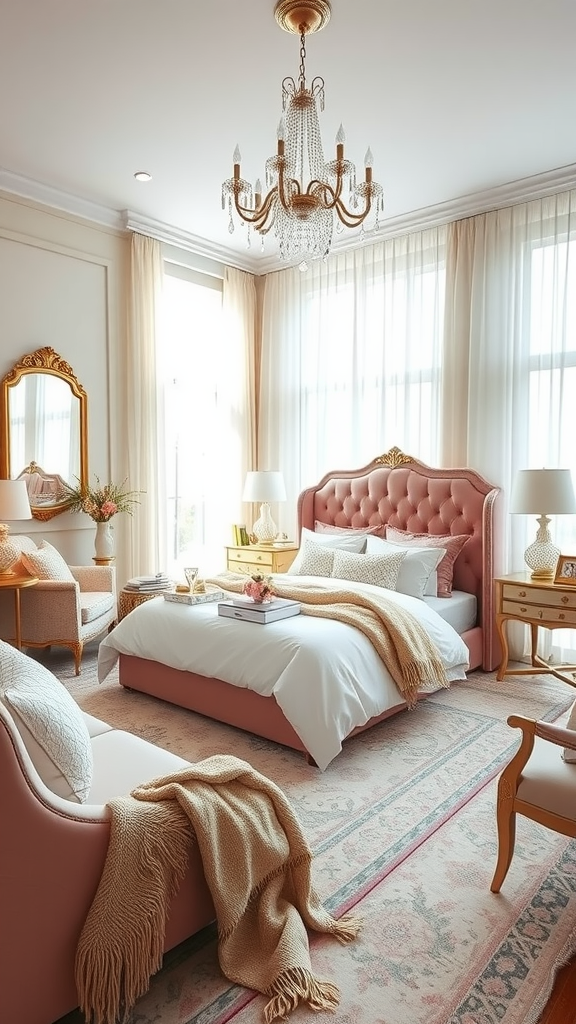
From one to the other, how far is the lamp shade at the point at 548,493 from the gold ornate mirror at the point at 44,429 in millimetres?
3183

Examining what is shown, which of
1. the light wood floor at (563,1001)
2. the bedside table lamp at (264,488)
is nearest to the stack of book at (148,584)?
the bedside table lamp at (264,488)

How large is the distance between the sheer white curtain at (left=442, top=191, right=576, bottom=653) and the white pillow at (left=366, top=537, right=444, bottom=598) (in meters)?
0.61

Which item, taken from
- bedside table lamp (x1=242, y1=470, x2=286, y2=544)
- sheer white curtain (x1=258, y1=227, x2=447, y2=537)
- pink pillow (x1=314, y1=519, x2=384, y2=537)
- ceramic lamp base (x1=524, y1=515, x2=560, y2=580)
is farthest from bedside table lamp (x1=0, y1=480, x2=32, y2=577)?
ceramic lamp base (x1=524, y1=515, x2=560, y2=580)

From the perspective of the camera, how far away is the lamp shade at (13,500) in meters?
4.14

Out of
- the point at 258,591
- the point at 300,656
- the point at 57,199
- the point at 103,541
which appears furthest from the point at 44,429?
the point at 300,656

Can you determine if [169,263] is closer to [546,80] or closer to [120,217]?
[120,217]

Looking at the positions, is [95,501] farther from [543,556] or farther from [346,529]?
[543,556]

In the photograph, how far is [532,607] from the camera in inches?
157

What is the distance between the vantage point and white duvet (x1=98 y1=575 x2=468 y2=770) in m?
2.83

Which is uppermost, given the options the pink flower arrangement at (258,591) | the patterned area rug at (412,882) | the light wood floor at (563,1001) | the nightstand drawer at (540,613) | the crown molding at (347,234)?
the crown molding at (347,234)

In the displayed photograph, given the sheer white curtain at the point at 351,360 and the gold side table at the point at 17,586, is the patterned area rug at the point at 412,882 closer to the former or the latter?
the gold side table at the point at 17,586

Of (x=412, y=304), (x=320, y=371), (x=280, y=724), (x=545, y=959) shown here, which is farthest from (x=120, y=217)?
(x=545, y=959)

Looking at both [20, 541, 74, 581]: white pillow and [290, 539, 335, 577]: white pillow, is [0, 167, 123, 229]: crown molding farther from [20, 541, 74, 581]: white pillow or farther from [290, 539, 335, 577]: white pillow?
[290, 539, 335, 577]: white pillow

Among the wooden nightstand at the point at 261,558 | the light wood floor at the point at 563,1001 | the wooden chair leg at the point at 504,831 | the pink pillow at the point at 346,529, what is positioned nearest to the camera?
Result: the light wood floor at the point at 563,1001
